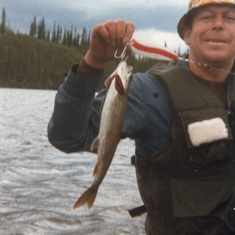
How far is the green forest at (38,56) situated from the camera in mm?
126000

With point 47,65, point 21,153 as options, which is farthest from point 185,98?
point 47,65

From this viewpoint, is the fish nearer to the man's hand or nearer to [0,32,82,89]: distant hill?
the man's hand

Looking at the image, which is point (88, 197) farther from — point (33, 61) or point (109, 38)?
point (33, 61)

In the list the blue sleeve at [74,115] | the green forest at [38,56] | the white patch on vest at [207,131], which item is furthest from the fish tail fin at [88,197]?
the green forest at [38,56]

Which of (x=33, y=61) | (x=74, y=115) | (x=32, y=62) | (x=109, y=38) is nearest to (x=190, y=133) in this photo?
(x=74, y=115)

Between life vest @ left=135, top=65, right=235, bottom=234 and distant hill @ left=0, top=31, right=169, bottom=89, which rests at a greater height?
life vest @ left=135, top=65, right=235, bottom=234

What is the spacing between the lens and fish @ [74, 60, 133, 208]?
3174 millimetres

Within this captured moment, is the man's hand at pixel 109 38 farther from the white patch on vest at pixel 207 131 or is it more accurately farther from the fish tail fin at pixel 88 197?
the white patch on vest at pixel 207 131

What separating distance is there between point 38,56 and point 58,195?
135m

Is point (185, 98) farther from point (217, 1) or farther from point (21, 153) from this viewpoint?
point (21, 153)

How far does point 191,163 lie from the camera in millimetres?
4367

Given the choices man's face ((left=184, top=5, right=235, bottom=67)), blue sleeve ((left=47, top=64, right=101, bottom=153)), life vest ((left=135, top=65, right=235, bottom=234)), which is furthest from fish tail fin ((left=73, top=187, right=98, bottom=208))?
man's face ((left=184, top=5, right=235, bottom=67))

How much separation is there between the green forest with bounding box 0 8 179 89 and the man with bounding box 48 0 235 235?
98373 millimetres

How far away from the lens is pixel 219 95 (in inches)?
185
